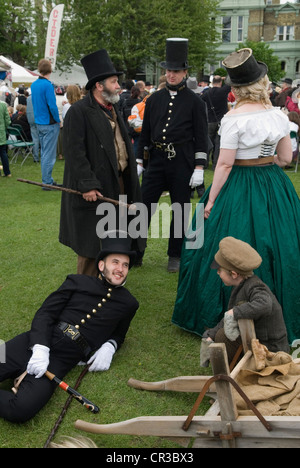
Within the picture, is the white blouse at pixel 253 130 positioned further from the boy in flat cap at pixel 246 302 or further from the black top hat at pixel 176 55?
the black top hat at pixel 176 55

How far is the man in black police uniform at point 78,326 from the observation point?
11.2 feet

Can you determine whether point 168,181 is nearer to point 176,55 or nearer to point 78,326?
point 176,55

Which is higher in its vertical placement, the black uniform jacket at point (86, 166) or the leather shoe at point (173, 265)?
the black uniform jacket at point (86, 166)

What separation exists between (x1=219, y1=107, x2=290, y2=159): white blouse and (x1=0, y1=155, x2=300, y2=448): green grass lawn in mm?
1513

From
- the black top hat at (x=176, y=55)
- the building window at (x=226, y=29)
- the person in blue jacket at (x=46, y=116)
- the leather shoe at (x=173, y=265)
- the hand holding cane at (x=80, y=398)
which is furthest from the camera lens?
the building window at (x=226, y=29)

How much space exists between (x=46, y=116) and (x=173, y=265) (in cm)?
522

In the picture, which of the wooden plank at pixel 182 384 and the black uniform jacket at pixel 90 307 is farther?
the black uniform jacket at pixel 90 307

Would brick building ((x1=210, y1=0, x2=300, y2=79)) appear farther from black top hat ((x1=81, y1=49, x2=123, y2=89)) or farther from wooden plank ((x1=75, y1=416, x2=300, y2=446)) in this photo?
wooden plank ((x1=75, y1=416, x2=300, y2=446))

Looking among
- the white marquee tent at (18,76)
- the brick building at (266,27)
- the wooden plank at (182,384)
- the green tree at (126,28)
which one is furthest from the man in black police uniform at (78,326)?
the brick building at (266,27)

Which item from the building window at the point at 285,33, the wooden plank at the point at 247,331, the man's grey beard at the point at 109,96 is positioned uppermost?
the man's grey beard at the point at 109,96

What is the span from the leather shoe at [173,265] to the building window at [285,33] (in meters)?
56.3

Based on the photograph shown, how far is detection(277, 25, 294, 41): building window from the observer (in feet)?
186

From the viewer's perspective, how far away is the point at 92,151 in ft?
14.6
